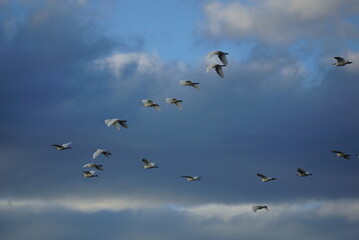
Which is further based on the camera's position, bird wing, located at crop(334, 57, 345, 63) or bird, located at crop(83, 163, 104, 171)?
bird wing, located at crop(334, 57, 345, 63)

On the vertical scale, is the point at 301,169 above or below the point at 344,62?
below

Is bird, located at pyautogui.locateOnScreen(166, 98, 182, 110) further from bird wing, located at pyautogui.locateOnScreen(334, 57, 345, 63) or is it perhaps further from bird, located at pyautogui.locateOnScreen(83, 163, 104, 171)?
bird wing, located at pyautogui.locateOnScreen(334, 57, 345, 63)

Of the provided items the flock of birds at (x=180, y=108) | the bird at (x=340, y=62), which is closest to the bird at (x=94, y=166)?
the flock of birds at (x=180, y=108)

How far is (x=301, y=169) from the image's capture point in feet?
507

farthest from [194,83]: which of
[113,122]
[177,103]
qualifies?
[113,122]

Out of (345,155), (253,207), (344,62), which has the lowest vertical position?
(253,207)

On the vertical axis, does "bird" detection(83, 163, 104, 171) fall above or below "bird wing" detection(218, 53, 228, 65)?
below

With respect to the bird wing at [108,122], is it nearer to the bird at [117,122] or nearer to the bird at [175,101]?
the bird at [117,122]

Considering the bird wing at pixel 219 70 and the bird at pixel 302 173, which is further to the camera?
the bird at pixel 302 173

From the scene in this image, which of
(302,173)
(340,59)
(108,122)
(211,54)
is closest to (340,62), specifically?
(340,59)

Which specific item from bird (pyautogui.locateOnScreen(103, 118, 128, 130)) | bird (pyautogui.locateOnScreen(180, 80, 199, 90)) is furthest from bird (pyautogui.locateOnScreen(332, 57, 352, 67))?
bird (pyautogui.locateOnScreen(103, 118, 128, 130))

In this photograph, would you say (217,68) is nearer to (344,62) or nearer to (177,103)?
(177,103)

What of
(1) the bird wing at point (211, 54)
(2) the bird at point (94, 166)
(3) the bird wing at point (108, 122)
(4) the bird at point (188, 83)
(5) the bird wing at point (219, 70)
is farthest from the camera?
(2) the bird at point (94, 166)

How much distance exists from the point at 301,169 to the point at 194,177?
798 inches
